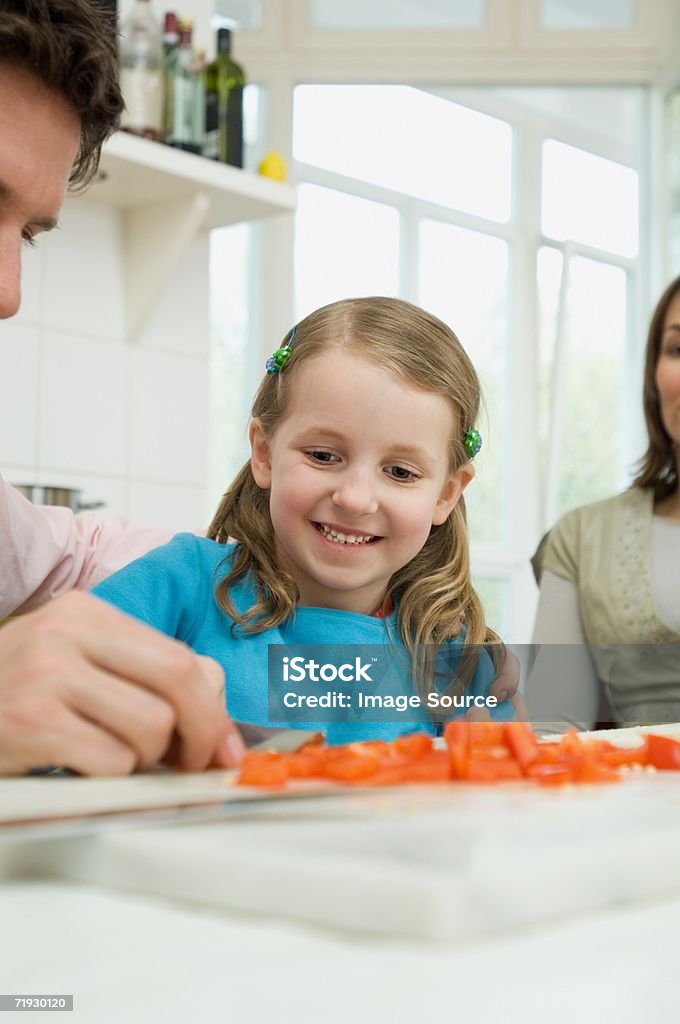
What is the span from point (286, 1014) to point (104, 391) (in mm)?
2509

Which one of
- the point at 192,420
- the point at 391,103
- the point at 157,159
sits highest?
the point at 391,103

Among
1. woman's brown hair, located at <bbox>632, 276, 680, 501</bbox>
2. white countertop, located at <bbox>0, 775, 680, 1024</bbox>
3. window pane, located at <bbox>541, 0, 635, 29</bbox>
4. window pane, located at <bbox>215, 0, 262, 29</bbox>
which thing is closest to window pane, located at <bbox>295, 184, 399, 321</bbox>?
window pane, located at <bbox>215, 0, 262, 29</bbox>

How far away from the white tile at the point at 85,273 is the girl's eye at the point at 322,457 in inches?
58.1

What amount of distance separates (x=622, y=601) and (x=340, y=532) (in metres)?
0.89

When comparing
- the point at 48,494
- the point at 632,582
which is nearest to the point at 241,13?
the point at 48,494

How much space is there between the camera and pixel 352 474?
1239 mm

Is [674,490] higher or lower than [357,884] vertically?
higher

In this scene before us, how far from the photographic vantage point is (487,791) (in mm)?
562

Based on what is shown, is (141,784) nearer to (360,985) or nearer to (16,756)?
(16,756)

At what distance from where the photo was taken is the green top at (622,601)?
6.14 ft

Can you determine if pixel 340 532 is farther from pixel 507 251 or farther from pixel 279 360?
pixel 507 251

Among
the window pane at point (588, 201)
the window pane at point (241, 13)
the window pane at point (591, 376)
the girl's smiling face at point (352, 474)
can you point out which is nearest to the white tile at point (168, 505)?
the girl's smiling face at point (352, 474)

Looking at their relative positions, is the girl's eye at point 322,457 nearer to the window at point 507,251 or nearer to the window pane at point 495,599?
the window at point 507,251

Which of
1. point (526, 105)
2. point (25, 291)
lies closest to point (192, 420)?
point (25, 291)
